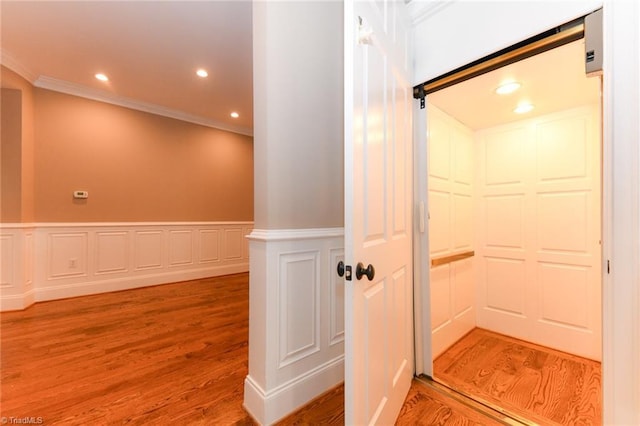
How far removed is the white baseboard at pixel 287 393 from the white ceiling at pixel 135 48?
276 cm

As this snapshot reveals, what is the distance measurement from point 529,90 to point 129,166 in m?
4.80

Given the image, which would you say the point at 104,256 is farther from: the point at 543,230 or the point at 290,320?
the point at 543,230

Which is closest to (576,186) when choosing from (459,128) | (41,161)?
(459,128)

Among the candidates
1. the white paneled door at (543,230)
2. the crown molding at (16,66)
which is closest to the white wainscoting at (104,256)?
the crown molding at (16,66)

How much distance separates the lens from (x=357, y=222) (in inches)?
38.3

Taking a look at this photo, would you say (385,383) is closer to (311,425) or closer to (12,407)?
(311,425)

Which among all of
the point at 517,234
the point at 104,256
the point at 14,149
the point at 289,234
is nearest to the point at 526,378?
the point at 517,234

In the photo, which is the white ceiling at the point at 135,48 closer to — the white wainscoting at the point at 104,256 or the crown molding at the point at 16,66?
the crown molding at the point at 16,66

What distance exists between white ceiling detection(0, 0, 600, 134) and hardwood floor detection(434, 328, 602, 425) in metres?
2.01

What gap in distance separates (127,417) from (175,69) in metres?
3.28

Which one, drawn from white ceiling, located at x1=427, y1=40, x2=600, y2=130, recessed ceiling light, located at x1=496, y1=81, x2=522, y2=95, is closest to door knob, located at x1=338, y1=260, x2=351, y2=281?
white ceiling, located at x1=427, y1=40, x2=600, y2=130

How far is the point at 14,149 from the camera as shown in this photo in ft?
9.64

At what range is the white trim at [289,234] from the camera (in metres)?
1.34

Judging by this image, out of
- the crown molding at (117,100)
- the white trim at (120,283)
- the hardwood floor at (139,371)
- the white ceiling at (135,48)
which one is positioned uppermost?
the white ceiling at (135,48)
